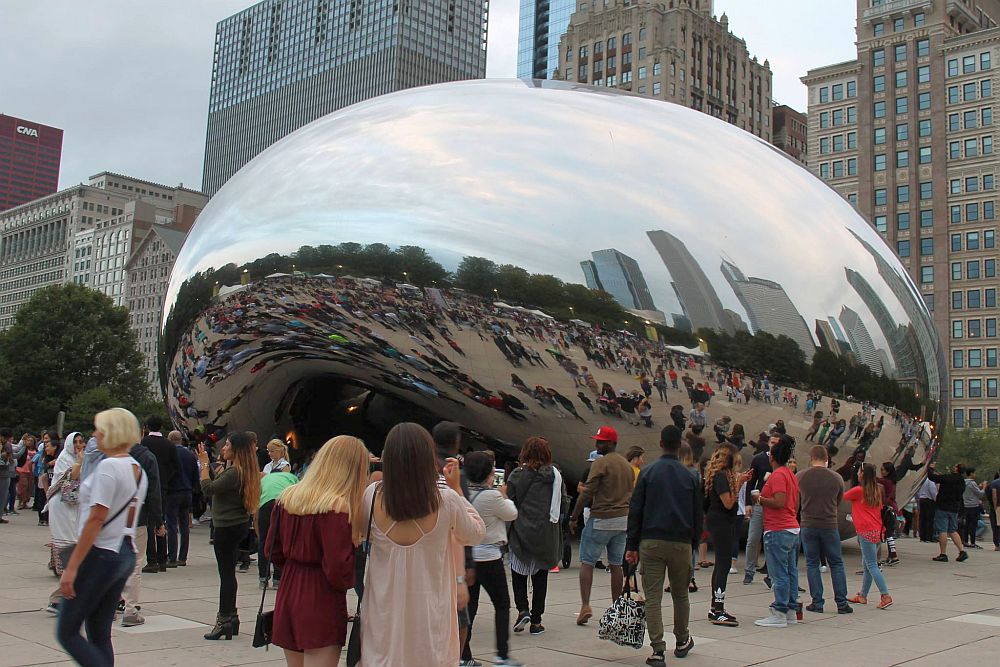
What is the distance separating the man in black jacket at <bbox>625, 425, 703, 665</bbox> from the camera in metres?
5.88

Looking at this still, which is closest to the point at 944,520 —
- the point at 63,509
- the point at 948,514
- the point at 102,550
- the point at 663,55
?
the point at 948,514

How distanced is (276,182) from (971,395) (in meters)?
78.9

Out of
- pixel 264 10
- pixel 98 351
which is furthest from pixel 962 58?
pixel 264 10

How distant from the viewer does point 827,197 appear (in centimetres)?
1087

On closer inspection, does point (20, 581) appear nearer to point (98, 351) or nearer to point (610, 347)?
point (610, 347)

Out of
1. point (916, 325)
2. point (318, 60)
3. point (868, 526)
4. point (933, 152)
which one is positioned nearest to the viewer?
point (868, 526)

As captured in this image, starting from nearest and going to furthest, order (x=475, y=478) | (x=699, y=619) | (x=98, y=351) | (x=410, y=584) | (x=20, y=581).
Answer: (x=410, y=584), (x=475, y=478), (x=699, y=619), (x=20, y=581), (x=98, y=351)

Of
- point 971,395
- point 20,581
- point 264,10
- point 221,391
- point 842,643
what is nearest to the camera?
point 842,643

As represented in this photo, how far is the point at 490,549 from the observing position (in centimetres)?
575

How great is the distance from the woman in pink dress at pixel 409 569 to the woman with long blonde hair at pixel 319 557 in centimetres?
12

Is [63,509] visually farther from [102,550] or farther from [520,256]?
[520,256]

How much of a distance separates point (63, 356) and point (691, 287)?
49.7m

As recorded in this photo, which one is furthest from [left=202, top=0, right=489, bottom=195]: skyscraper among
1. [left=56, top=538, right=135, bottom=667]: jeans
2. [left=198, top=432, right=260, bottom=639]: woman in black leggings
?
[left=56, top=538, right=135, bottom=667]: jeans

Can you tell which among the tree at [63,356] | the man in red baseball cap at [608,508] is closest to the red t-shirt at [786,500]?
the man in red baseball cap at [608,508]
